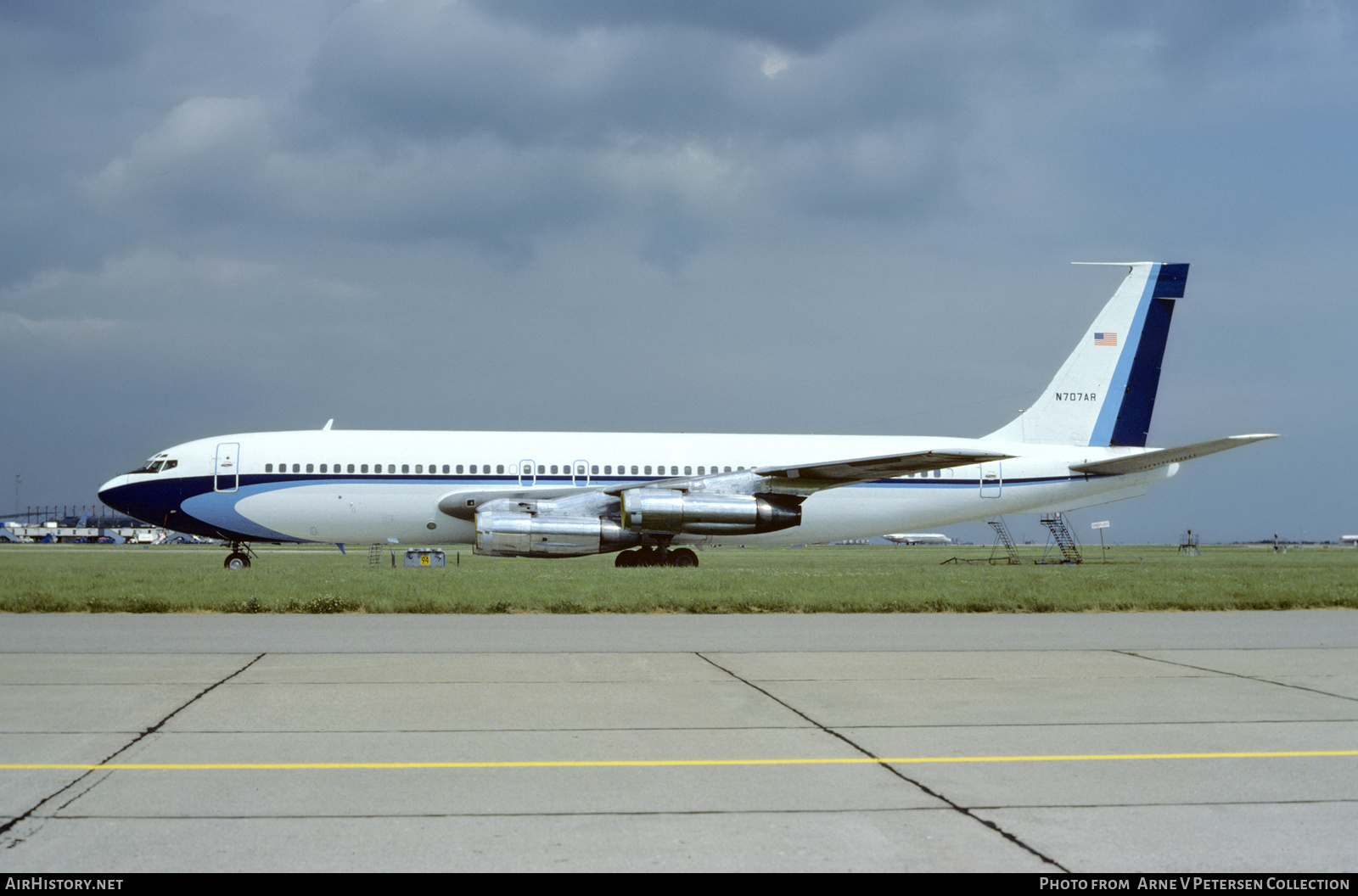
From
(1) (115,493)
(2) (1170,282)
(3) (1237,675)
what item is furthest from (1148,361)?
(1) (115,493)

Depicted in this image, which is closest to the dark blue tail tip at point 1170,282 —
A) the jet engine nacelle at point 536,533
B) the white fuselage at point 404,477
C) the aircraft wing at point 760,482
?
the white fuselage at point 404,477

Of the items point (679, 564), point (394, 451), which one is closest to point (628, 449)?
point (679, 564)

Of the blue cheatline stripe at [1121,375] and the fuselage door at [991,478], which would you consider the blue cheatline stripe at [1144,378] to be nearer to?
the blue cheatline stripe at [1121,375]

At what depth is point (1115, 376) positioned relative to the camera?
33.3 m

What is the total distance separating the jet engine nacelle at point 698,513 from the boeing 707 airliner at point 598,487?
1.7 inches

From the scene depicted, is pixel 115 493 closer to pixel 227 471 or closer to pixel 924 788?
pixel 227 471

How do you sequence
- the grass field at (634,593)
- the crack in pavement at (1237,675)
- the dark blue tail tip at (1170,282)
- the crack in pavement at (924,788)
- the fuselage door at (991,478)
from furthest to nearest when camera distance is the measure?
1. the dark blue tail tip at (1170,282)
2. the fuselage door at (991,478)
3. the grass field at (634,593)
4. the crack in pavement at (1237,675)
5. the crack in pavement at (924,788)

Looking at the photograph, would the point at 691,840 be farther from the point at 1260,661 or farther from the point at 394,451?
the point at 394,451

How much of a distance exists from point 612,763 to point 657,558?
23.0 metres

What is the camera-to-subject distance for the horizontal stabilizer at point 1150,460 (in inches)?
1133

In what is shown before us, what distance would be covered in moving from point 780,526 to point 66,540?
4183 inches

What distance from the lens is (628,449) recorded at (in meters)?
29.2

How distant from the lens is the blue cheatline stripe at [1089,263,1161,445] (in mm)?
33188

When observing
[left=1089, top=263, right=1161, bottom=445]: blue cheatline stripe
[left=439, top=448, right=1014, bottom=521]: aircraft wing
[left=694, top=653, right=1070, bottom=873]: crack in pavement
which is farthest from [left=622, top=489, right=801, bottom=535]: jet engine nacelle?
[left=694, top=653, right=1070, bottom=873]: crack in pavement
